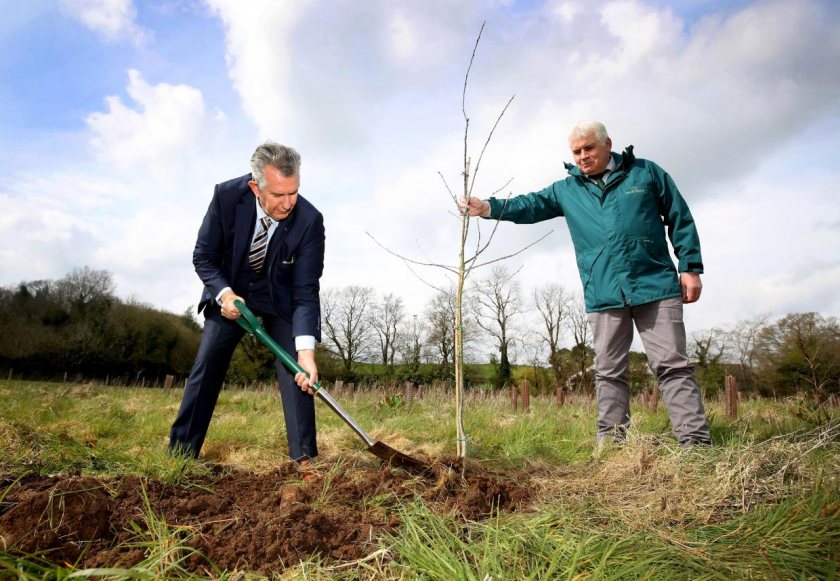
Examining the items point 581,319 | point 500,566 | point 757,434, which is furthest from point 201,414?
point 581,319

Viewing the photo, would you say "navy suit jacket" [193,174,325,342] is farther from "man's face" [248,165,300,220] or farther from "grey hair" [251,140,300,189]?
"grey hair" [251,140,300,189]

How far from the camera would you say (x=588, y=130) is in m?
3.55

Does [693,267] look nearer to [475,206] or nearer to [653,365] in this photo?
[653,365]

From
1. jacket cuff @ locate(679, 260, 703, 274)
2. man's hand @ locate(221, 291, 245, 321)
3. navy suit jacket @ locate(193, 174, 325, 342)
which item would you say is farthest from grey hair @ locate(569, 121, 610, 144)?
man's hand @ locate(221, 291, 245, 321)

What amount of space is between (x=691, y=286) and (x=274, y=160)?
2.77m

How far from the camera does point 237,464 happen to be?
3.34 metres

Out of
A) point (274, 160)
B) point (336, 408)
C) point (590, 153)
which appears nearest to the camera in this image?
point (336, 408)

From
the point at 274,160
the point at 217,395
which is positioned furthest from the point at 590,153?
the point at 217,395

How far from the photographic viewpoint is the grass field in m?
1.61

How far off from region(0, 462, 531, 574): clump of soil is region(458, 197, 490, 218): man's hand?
1.53 meters

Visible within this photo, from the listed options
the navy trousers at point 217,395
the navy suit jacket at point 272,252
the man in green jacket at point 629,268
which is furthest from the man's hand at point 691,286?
the navy trousers at point 217,395

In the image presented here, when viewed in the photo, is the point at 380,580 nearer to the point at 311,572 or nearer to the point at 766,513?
the point at 311,572

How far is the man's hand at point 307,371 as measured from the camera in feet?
9.60

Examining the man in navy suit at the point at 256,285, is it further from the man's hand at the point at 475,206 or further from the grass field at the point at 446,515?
the man's hand at the point at 475,206
